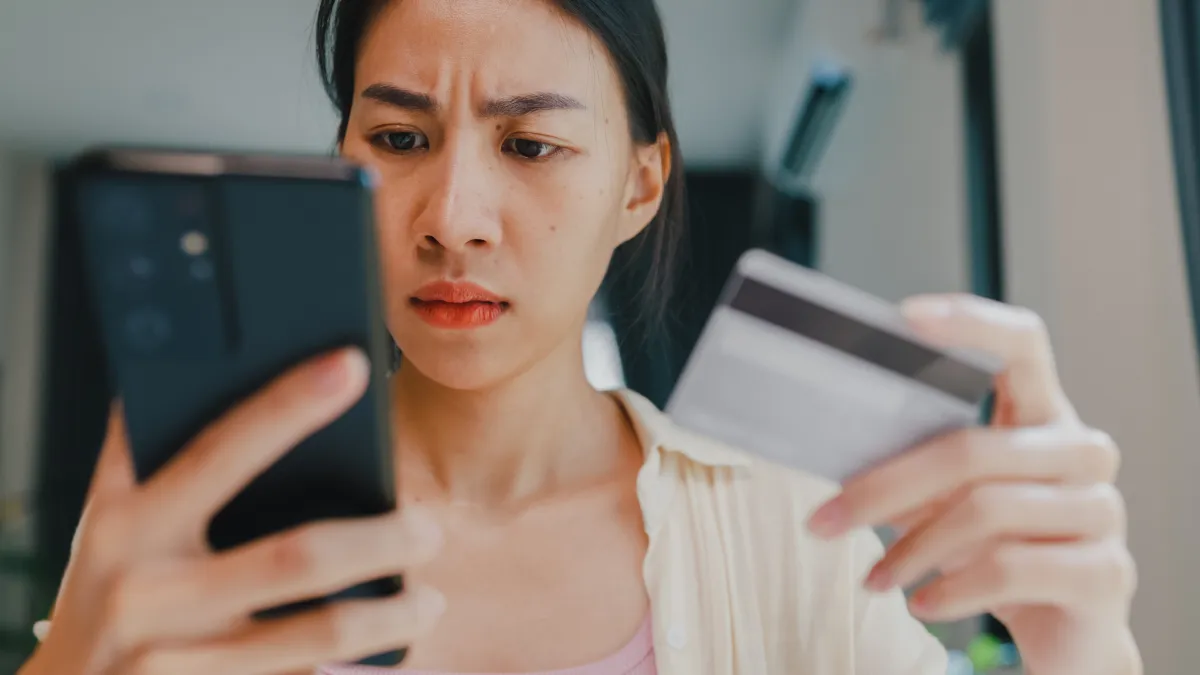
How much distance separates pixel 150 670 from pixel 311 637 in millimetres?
50

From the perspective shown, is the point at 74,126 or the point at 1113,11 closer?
the point at 1113,11

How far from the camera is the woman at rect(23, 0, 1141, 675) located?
26 centimetres

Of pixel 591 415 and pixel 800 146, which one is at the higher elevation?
pixel 800 146

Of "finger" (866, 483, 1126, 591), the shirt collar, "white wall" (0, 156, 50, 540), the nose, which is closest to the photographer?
"finger" (866, 483, 1126, 591)

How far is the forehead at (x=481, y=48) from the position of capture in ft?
1.59

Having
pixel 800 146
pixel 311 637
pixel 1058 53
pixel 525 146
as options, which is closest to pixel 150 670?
pixel 311 637

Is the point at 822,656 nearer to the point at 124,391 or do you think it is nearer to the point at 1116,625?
the point at 1116,625

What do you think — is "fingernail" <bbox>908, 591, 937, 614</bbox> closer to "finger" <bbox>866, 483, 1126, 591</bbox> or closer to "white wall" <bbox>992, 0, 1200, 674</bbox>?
"finger" <bbox>866, 483, 1126, 591</bbox>

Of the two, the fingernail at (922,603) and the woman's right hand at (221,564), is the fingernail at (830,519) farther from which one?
the woman's right hand at (221,564)

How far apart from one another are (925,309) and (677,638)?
0.27 m

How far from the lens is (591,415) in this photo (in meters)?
0.63


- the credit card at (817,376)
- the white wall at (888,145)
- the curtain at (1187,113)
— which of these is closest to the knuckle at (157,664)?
the credit card at (817,376)

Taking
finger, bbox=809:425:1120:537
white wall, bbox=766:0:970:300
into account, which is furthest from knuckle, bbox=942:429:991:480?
white wall, bbox=766:0:970:300

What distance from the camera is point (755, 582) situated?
0.54 metres
